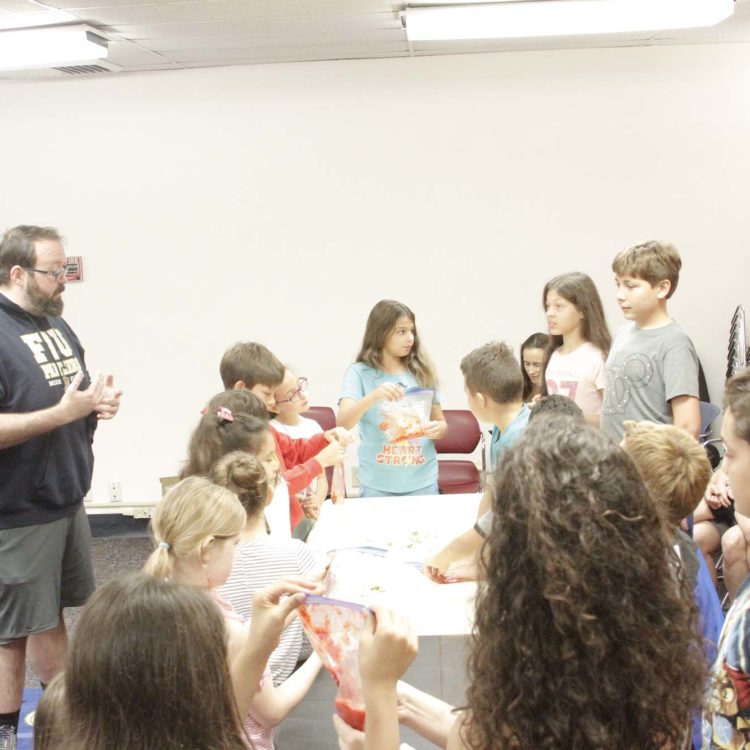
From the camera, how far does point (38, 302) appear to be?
290 cm

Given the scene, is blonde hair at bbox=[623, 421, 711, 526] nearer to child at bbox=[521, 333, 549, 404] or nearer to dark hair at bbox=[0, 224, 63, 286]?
dark hair at bbox=[0, 224, 63, 286]

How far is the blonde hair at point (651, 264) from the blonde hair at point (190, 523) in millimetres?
1880

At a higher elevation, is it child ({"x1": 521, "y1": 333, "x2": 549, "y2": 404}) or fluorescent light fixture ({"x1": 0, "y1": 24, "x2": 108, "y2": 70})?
fluorescent light fixture ({"x1": 0, "y1": 24, "x2": 108, "y2": 70})

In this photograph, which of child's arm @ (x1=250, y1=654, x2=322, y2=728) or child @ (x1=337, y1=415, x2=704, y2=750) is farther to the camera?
child's arm @ (x1=250, y1=654, x2=322, y2=728)

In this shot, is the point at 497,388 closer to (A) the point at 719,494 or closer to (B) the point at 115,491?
(A) the point at 719,494

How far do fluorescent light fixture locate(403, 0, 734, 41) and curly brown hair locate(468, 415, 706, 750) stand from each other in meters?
3.43

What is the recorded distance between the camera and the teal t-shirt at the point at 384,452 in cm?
372

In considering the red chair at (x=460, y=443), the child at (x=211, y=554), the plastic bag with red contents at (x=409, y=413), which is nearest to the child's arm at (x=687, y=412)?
the plastic bag with red contents at (x=409, y=413)

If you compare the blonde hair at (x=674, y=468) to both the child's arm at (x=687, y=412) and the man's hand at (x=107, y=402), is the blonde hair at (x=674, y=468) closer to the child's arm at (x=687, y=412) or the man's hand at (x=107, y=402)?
the child's arm at (x=687, y=412)

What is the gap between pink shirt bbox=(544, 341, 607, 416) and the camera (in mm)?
3551

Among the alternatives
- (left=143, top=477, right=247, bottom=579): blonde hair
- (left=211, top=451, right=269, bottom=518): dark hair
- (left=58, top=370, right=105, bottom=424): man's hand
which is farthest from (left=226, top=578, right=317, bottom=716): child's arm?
(left=58, top=370, right=105, bottom=424): man's hand

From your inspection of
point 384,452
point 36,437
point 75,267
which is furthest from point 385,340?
point 75,267

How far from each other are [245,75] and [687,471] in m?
4.14

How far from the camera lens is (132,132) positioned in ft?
17.7
